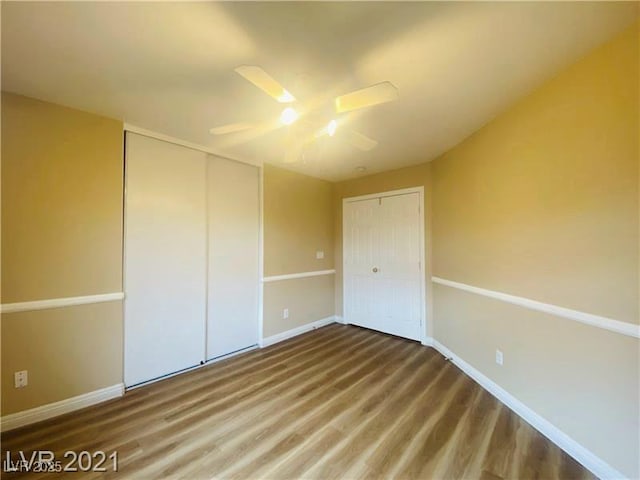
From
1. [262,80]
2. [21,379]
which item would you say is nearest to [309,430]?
[21,379]

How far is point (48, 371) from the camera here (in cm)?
196

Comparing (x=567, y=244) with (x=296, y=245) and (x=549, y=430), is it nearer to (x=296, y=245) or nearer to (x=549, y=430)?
(x=549, y=430)

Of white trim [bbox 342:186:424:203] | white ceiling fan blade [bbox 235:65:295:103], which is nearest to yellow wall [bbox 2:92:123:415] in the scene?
white ceiling fan blade [bbox 235:65:295:103]

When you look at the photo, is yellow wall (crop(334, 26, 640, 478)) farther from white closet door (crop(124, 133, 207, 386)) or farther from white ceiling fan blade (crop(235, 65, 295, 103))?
white closet door (crop(124, 133, 207, 386))

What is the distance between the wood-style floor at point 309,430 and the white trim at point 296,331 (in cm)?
66

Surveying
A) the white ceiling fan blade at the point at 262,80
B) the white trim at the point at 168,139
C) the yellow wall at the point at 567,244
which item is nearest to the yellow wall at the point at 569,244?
the yellow wall at the point at 567,244

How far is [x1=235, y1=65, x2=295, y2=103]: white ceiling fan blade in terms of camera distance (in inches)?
46.8

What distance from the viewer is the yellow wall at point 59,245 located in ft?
6.05

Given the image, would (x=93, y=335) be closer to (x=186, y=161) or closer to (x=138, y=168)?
(x=138, y=168)

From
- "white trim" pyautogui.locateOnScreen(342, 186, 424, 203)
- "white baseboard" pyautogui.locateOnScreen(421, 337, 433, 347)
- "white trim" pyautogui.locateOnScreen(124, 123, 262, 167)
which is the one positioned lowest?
"white baseboard" pyautogui.locateOnScreen(421, 337, 433, 347)

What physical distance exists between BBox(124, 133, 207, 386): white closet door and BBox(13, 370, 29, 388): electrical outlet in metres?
0.59

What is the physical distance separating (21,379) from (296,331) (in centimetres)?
263

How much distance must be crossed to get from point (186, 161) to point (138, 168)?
447mm

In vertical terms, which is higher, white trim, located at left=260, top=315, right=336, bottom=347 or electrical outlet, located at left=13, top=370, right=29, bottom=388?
electrical outlet, located at left=13, top=370, right=29, bottom=388
